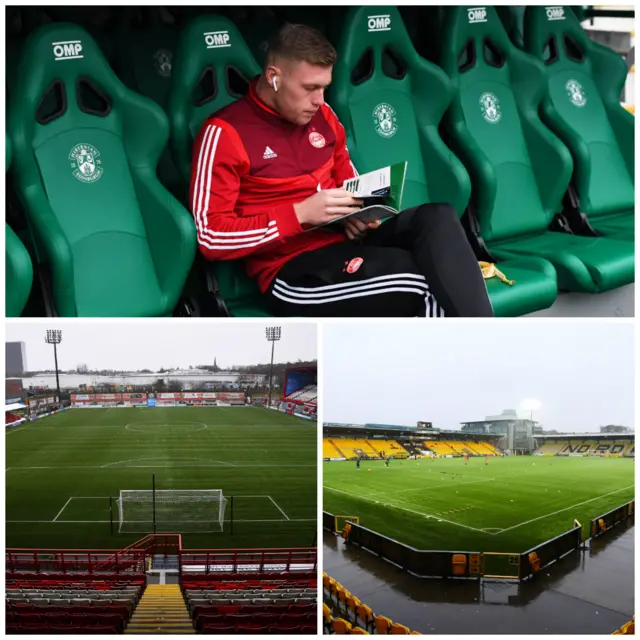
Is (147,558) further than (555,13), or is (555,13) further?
(555,13)

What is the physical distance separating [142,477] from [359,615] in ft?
2.02

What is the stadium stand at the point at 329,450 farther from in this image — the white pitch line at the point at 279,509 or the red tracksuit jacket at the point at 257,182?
the red tracksuit jacket at the point at 257,182

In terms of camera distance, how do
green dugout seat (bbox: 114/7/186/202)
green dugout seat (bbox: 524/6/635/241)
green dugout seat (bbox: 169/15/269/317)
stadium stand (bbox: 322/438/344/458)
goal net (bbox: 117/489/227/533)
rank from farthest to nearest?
green dugout seat (bbox: 524/6/635/241), green dugout seat (bbox: 114/7/186/202), green dugout seat (bbox: 169/15/269/317), stadium stand (bbox: 322/438/344/458), goal net (bbox: 117/489/227/533)

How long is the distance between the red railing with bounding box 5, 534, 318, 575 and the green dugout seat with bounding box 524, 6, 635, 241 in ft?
6.92

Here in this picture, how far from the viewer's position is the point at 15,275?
2.17 meters

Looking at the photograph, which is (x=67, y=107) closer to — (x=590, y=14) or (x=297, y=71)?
(x=297, y=71)

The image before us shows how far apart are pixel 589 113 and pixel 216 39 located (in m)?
1.79

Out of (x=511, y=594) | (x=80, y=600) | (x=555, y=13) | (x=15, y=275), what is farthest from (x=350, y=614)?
(x=555, y=13)

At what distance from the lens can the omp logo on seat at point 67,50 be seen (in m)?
2.46

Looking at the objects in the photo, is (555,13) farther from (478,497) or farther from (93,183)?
(478,497)


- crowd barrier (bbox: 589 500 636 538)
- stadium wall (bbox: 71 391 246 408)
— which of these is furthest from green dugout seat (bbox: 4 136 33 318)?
crowd barrier (bbox: 589 500 636 538)

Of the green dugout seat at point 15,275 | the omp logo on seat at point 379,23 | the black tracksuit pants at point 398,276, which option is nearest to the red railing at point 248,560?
the black tracksuit pants at point 398,276

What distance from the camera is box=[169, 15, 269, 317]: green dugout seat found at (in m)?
2.64

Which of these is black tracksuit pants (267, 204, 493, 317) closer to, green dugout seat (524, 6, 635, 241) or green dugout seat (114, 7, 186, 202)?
green dugout seat (114, 7, 186, 202)
